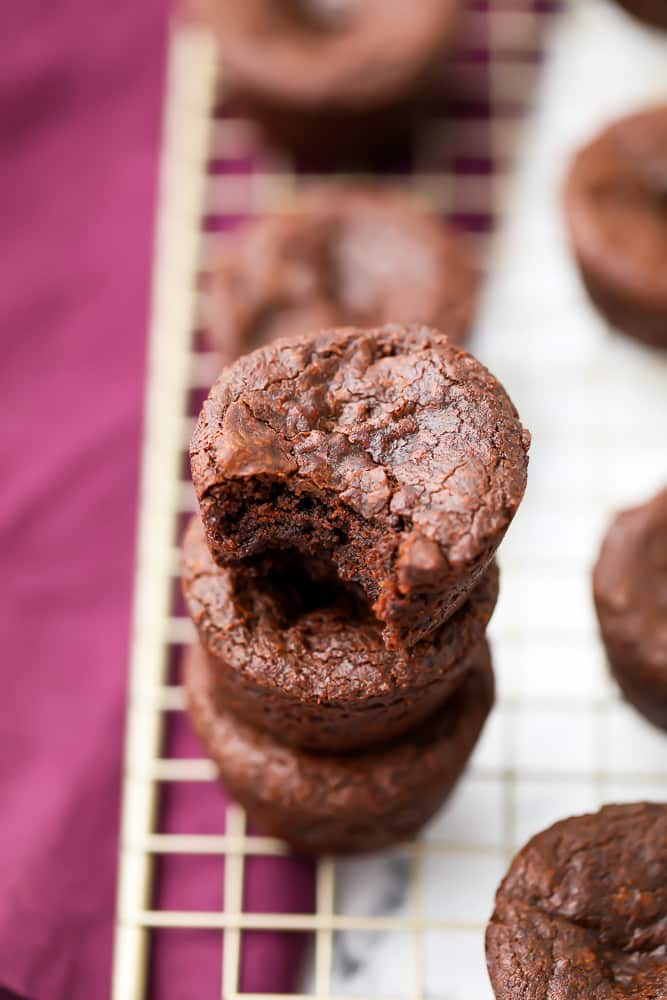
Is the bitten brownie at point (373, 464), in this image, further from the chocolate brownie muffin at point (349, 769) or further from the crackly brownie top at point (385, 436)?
the chocolate brownie muffin at point (349, 769)

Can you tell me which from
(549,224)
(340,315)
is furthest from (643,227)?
(340,315)

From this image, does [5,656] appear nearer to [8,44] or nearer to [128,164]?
[128,164]

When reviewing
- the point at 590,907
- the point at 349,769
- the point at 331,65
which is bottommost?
the point at 590,907

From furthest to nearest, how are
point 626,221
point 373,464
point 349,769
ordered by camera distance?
1. point 626,221
2. point 349,769
3. point 373,464

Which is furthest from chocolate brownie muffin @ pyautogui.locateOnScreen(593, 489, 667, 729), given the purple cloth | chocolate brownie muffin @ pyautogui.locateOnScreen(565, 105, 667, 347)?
the purple cloth

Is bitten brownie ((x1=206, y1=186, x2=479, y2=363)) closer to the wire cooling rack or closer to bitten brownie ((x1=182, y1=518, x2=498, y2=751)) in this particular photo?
the wire cooling rack

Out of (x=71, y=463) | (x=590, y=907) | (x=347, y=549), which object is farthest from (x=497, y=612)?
(x=71, y=463)

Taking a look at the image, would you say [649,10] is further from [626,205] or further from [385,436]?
[385,436]
